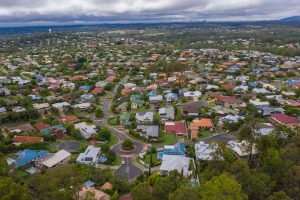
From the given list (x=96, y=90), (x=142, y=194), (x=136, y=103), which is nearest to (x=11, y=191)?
(x=142, y=194)

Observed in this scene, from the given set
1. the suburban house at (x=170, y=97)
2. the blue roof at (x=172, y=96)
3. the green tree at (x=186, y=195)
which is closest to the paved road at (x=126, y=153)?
the green tree at (x=186, y=195)

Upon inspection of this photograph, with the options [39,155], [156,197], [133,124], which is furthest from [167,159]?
[39,155]

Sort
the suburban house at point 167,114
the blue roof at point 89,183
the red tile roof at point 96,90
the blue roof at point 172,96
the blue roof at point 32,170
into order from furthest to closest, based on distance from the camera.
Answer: the red tile roof at point 96,90 < the blue roof at point 172,96 < the suburban house at point 167,114 < the blue roof at point 32,170 < the blue roof at point 89,183

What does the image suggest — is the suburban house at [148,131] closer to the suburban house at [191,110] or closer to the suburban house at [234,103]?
the suburban house at [191,110]

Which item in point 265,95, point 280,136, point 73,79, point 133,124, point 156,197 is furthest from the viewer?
point 73,79

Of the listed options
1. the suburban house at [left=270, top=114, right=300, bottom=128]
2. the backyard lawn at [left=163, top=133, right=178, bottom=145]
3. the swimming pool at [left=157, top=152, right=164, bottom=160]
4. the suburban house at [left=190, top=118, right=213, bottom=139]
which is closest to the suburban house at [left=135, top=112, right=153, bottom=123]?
the backyard lawn at [left=163, top=133, right=178, bottom=145]

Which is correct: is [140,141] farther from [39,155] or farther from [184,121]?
[39,155]

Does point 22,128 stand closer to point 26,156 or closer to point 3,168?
point 26,156
